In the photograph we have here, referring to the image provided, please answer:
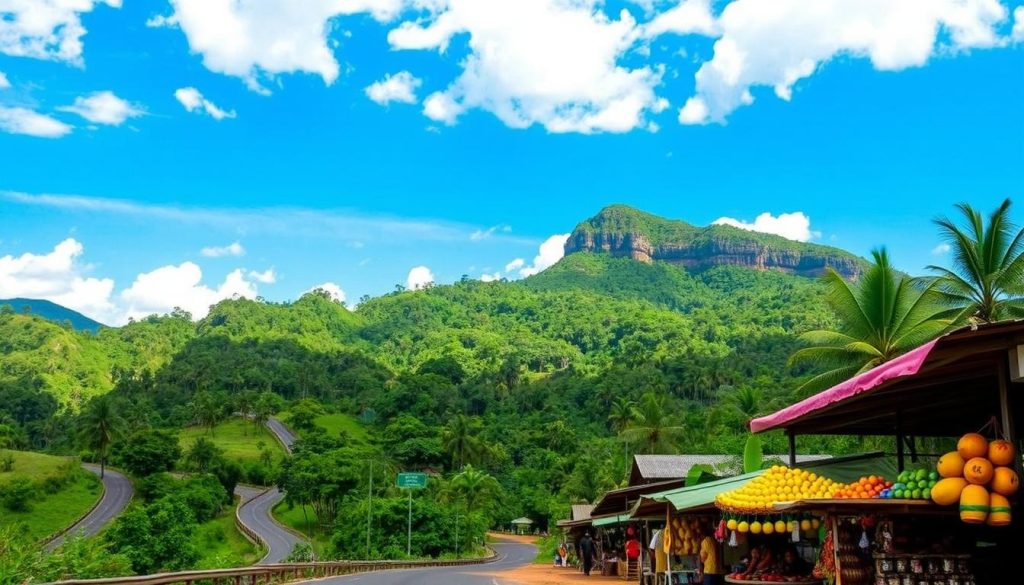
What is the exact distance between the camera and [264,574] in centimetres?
2333

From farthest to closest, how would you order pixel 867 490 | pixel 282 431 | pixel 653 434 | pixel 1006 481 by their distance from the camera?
pixel 282 431
pixel 653 434
pixel 867 490
pixel 1006 481

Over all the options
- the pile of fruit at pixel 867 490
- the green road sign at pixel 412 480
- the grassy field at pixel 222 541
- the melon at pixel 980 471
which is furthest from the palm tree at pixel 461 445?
the melon at pixel 980 471

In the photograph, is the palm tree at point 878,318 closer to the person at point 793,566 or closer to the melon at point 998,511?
the person at point 793,566

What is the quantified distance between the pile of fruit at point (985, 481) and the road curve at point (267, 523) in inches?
1933

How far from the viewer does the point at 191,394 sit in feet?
417

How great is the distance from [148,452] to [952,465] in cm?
8273

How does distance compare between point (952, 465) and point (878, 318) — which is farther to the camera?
point (878, 318)

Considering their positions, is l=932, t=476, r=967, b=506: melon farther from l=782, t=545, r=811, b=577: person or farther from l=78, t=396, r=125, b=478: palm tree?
l=78, t=396, r=125, b=478: palm tree

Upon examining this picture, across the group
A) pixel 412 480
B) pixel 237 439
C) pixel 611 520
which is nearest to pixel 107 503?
pixel 237 439

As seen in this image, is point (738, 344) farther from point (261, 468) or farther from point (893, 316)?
point (893, 316)

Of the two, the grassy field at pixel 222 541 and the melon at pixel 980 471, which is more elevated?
the melon at pixel 980 471

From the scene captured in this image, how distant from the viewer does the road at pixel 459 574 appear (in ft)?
84.5

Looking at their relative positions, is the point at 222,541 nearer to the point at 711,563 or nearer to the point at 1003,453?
the point at 711,563

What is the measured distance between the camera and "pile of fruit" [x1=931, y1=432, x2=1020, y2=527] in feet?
25.6
